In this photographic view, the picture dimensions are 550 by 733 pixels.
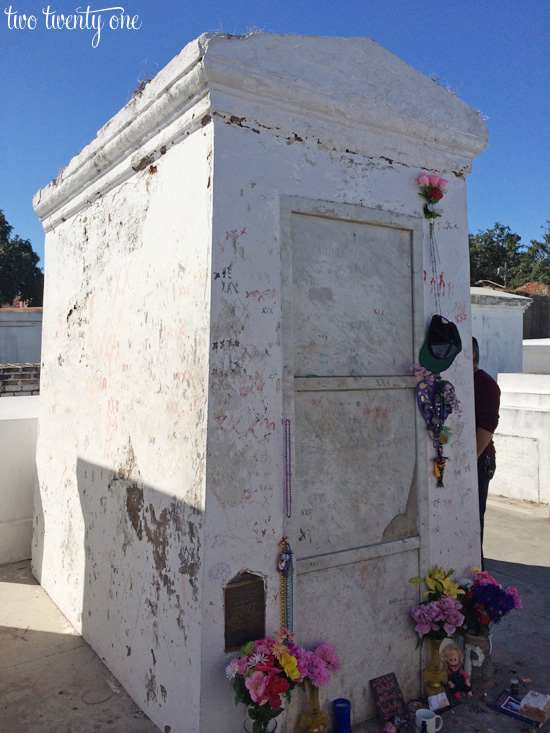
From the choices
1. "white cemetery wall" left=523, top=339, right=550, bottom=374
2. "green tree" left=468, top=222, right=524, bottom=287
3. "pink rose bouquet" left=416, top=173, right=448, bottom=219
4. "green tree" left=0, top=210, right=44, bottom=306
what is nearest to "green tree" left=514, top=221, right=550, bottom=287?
"green tree" left=468, top=222, right=524, bottom=287

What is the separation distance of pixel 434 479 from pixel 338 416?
0.78 meters

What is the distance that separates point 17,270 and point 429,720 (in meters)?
29.7

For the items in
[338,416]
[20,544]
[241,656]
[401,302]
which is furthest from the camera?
[20,544]

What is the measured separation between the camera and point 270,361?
9.81 ft

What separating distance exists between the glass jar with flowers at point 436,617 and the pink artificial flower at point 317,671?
0.72 meters

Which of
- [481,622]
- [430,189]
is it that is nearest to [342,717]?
[481,622]

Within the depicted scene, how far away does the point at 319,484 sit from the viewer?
3.16 metres

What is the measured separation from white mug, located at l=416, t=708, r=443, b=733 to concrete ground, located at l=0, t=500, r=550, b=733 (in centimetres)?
14

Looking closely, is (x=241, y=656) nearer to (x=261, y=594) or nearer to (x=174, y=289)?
(x=261, y=594)

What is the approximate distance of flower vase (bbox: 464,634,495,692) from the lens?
3.51 meters

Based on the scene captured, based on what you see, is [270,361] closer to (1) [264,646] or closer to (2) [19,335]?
(1) [264,646]

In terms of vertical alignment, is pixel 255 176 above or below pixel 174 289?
above

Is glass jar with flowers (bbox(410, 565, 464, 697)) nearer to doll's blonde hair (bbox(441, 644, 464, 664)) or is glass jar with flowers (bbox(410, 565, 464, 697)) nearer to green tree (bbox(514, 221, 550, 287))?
doll's blonde hair (bbox(441, 644, 464, 664))

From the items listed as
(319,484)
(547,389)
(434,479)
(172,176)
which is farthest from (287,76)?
(547,389)
